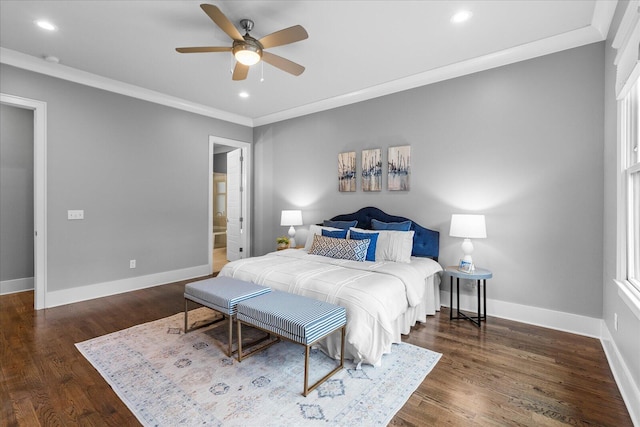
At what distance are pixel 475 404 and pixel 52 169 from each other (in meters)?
4.95

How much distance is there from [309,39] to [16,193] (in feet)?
15.8

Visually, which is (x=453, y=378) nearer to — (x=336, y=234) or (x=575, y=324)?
(x=575, y=324)

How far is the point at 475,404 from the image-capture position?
77.2 inches

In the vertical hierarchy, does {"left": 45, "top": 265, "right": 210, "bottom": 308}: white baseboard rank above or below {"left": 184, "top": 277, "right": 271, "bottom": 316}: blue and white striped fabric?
below

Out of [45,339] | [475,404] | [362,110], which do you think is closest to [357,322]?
[475,404]

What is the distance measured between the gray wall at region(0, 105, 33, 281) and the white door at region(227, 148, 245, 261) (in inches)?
122

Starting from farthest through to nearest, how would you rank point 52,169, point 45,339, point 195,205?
point 195,205, point 52,169, point 45,339

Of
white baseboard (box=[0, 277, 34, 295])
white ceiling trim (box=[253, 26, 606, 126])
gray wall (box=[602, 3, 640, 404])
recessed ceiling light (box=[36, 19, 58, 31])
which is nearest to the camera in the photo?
gray wall (box=[602, 3, 640, 404])

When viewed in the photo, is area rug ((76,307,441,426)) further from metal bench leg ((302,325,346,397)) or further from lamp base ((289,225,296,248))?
lamp base ((289,225,296,248))

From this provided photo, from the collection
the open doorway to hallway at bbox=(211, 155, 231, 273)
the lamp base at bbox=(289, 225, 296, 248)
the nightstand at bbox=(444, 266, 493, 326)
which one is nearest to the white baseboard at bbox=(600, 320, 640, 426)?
the nightstand at bbox=(444, 266, 493, 326)

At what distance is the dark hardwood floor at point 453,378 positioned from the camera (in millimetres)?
1845

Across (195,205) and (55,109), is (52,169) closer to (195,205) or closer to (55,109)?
(55,109)

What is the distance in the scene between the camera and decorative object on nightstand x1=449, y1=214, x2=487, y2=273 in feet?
10.5

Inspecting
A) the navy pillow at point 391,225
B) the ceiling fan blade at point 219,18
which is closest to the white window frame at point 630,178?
the navy pillow at point 391,225
